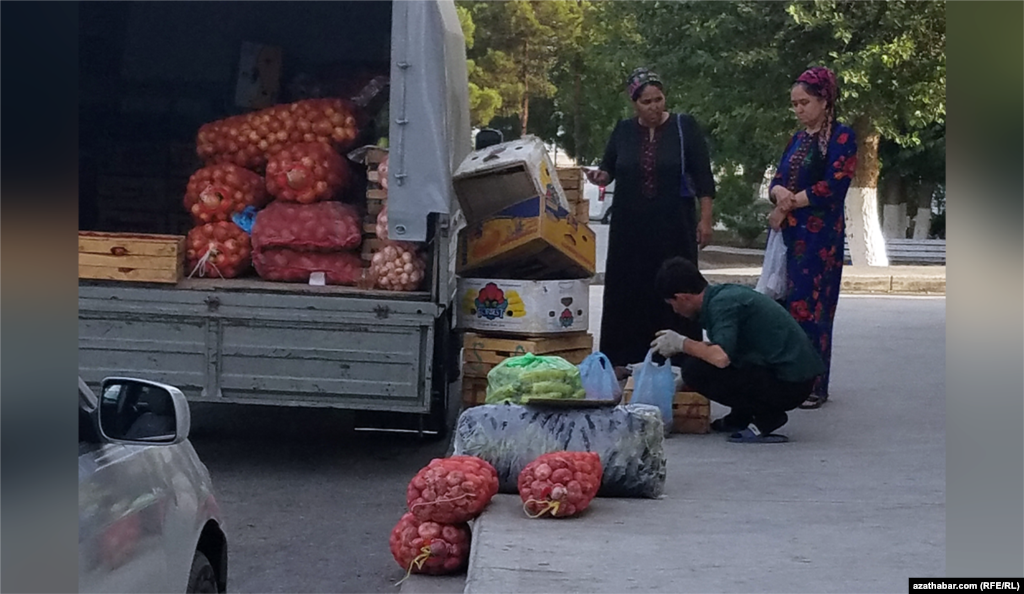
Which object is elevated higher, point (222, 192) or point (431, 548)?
point (222, 192)

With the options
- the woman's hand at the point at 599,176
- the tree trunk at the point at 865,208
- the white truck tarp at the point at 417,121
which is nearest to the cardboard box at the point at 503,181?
the woman's hand at the point at 599,176

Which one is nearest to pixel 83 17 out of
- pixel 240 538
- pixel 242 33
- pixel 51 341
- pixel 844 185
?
pixel 242 33

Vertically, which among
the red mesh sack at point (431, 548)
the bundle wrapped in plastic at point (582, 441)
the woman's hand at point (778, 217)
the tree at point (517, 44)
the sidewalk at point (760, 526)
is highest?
the tree at point (517, 44)

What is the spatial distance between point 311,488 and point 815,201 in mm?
Result: 3416

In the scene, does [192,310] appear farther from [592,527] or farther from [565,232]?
[592,527]

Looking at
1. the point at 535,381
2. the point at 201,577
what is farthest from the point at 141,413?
the point at 535,381

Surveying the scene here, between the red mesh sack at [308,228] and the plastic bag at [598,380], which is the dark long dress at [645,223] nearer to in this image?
the plastic bag at [598,380]

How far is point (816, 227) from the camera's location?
311 inches

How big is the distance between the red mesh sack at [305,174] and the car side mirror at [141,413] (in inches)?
181

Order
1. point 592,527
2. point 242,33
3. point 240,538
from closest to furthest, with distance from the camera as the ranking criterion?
1. point 592,527
2. point 240,538
3. point 242,33

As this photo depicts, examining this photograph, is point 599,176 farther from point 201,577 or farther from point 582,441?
point 201,577

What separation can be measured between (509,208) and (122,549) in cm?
520

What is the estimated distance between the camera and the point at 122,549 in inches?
122

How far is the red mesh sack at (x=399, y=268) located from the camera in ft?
24.1
